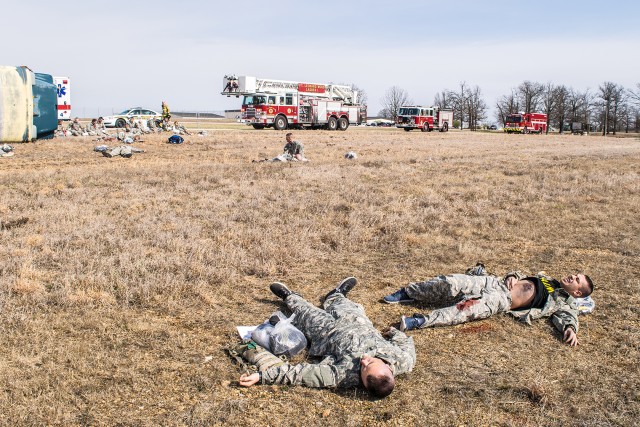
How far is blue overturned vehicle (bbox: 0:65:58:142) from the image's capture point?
57.7 feet

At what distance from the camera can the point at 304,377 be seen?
4.00m

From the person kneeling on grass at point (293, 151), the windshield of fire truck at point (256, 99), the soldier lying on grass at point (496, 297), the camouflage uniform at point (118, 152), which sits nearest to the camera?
the soldier lying on grass at point (496, 297)

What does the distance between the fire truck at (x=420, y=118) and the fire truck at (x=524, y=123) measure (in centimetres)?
1263

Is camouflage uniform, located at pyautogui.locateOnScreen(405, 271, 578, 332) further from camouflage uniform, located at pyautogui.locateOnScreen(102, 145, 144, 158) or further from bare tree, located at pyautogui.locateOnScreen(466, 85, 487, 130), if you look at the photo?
bare tree, located at pyautogui.locateOnScreen(466, 85, 487, 130)

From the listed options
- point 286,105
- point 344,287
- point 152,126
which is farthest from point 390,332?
point 286,105

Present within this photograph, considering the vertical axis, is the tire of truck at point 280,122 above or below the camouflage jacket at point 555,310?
above

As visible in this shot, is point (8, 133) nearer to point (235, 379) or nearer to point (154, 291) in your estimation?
point (154, 291)

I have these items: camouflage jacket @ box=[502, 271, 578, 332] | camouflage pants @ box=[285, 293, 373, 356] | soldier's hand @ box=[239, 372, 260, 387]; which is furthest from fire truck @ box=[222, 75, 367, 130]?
soldier's hand @ box=[239, 372, 260, 387]

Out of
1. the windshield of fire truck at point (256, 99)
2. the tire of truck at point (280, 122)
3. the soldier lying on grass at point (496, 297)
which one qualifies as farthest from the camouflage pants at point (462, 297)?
the tire of truck at point (280, 122)

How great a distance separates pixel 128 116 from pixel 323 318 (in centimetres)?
3013

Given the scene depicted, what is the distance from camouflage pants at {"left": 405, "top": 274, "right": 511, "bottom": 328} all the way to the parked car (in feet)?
96.0

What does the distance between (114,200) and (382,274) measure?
19.2ft

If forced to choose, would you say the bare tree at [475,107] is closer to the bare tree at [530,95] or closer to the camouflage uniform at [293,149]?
the bare tree at [530,95]

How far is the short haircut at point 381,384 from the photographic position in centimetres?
382
